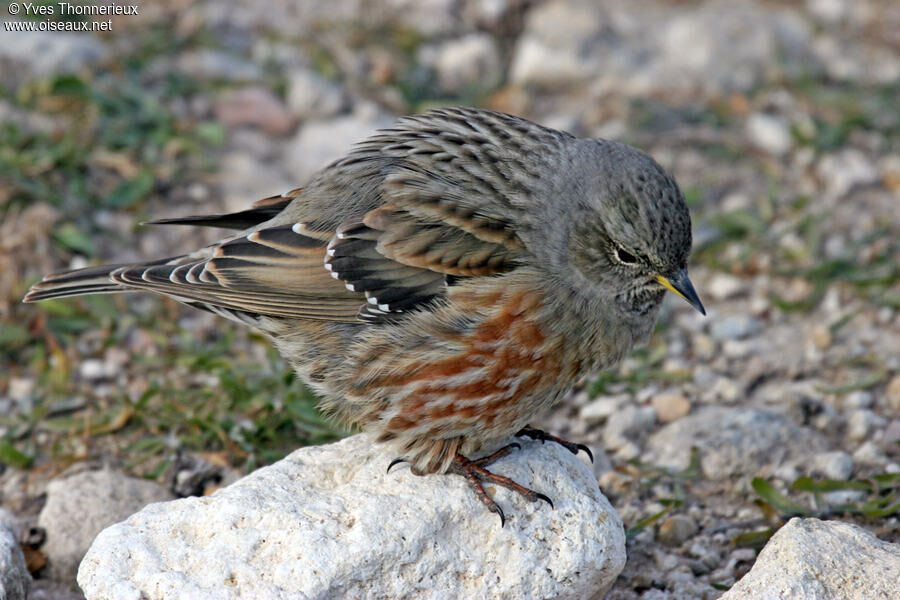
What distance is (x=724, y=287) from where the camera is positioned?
7.08 metres

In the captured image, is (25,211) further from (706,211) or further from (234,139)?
(706,211)

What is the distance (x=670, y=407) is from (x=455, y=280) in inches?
72.6

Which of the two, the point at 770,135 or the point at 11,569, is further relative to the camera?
the point at 770,135

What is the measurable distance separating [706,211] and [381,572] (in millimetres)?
4431

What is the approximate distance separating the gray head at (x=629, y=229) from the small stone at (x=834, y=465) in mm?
1284

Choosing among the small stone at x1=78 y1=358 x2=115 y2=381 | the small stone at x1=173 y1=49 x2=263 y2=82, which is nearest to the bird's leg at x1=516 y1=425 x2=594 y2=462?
the small stone at x1=78 y1=358 x2=115 y2=381

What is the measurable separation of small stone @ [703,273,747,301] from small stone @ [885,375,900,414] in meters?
1.25

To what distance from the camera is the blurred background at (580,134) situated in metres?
5.60

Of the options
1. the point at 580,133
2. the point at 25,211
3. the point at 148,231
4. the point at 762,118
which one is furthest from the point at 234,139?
the point at 762,118

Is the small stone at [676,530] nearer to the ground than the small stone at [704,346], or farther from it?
nearer to the ground

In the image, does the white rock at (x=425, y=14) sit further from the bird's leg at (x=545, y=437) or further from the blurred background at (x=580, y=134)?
the bird's leg at (x=545, y=437)

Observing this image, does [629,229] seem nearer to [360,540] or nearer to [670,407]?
[670,407]

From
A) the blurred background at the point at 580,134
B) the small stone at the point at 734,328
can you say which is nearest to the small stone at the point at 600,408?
the blurred background at the point at 580,134

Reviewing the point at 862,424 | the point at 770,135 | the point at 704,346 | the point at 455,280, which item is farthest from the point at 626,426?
the point at 770,135
